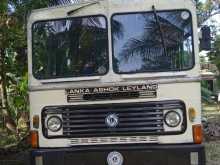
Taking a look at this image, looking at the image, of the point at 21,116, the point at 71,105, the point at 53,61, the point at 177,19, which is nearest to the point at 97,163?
the point at 71,105

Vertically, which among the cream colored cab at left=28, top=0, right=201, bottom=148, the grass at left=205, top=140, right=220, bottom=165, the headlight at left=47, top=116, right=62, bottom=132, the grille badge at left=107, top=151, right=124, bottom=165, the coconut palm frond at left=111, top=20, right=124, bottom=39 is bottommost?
the grass at left=205, top=140, right=220, bottom=165

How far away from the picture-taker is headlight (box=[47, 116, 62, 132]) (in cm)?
739

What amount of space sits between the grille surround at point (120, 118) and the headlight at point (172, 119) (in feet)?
0.21

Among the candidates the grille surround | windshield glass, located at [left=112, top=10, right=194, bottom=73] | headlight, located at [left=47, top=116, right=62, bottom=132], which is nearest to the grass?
the grille surround

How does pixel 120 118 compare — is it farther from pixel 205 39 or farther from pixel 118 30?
pixel 205 39

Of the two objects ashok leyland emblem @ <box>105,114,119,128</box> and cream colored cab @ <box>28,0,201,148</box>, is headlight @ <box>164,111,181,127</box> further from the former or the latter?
ashok leyland emblem @ <box>105,114,119,128</box>

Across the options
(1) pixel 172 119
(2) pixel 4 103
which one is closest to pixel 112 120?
(1) pixel 172 119

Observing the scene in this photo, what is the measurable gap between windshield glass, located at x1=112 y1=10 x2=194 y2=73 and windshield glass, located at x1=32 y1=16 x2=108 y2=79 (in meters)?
0.22

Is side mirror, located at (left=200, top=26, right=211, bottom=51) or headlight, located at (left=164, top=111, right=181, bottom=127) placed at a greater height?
side mirror, located at (left=200, top=26, right=211, bottom=51)

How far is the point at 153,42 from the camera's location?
7363 millimetres

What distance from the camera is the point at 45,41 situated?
25.2ft

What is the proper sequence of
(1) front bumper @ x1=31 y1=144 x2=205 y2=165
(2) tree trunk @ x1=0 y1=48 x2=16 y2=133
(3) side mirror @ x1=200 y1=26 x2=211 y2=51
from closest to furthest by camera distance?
(1) front bumper @ x1=31 y1=144 x2=205 y2=165 < (3) side mirror @ x1=200 y1=26 x2=211 y2=51 < (2) tree trunk @ x1=0 y1=48 x2=16 y2=133

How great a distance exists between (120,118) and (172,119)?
68 cm

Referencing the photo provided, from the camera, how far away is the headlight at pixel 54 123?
24.2ft
